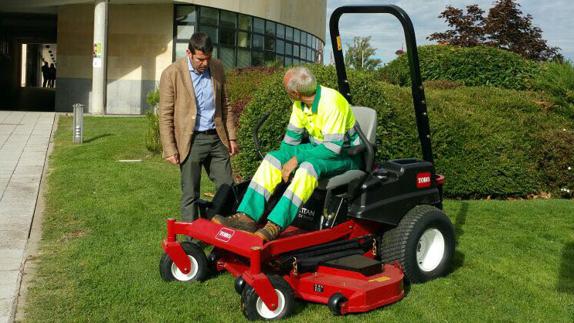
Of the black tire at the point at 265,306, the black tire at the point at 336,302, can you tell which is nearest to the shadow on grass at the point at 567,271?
the black tire at the point at 336,302

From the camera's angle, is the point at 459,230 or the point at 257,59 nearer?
the point at 459,230

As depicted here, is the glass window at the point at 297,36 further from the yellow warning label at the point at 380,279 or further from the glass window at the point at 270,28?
the yellow warning label at the point at 380,279

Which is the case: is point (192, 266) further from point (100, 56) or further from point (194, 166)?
→ point (100, 56)

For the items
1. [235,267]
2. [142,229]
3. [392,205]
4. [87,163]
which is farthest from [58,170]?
[392,205]

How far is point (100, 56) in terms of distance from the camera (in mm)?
20703

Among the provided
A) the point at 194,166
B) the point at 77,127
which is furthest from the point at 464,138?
the point at 77,127

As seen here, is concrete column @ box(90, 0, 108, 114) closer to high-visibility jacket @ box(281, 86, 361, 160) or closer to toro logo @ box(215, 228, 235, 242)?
high-visibility jacket @ box(281, 86, 361, 160)

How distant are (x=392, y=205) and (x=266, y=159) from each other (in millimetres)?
1073

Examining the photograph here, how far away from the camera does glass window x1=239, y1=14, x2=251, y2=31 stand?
2391cm

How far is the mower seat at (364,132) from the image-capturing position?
4.86 metres

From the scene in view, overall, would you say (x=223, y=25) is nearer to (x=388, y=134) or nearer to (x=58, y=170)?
(x=58, y=170)

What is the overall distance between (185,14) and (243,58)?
281 cm

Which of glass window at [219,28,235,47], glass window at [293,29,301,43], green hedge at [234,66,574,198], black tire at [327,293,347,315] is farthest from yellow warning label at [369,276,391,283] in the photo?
glass window at [293,29,301,43]

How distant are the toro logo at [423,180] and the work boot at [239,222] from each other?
1477 millimetres
